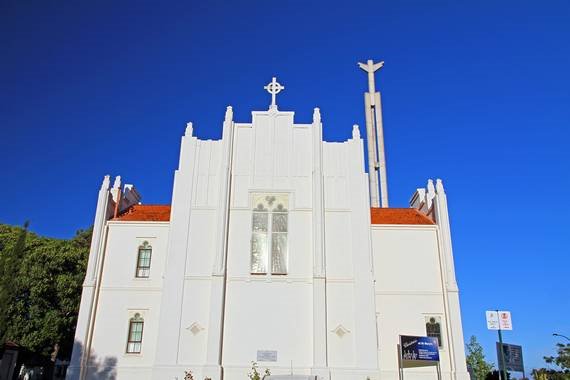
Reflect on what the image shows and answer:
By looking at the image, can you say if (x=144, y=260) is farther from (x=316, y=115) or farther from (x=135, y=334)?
(x=316, y=115)

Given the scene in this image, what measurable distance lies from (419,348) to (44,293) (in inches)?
969

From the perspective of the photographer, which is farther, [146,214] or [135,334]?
[146,214]

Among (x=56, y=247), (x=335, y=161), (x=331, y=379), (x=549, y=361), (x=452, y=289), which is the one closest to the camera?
(x=331, y=379)

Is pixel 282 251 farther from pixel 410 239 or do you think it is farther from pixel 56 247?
pixel 56 247

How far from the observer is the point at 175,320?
73.3ft

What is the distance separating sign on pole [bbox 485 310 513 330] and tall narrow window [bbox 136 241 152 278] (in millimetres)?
16554

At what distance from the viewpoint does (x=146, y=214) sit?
27391 mm

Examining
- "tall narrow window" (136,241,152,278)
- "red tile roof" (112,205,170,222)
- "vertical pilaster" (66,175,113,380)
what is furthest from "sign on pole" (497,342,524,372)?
"vertical pilaster" (66,175,113,380)

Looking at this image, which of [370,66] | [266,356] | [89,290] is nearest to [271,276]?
[266,356]

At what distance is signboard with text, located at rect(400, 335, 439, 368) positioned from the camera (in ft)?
71.3

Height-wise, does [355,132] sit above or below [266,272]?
above

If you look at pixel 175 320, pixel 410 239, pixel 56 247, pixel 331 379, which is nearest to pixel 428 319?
pixel 410 239

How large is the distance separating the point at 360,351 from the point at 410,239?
7113mm

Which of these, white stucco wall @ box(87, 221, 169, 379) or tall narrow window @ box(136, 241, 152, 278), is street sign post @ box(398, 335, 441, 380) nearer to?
white stucco wall @ box(87, 221, 169, 379)
